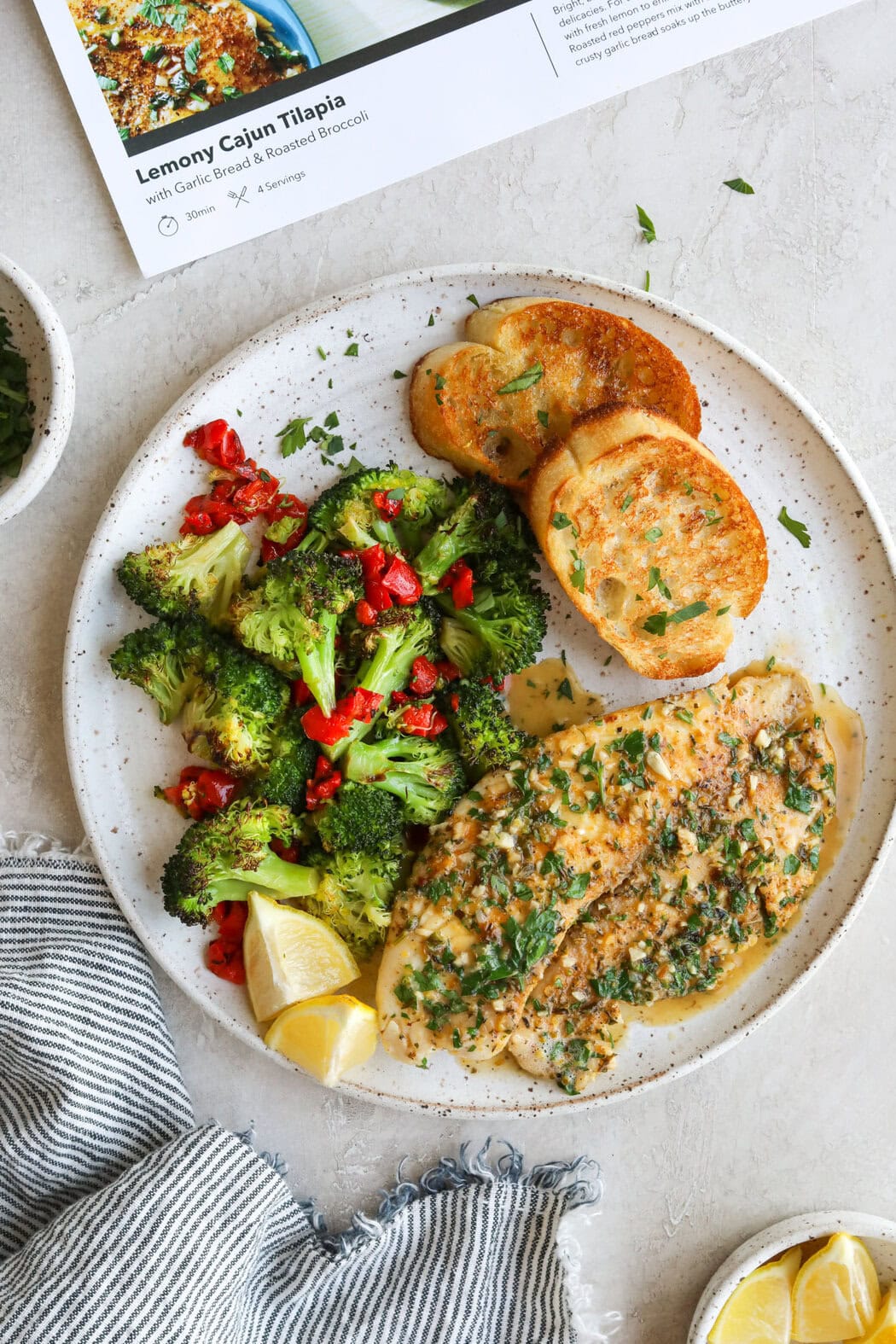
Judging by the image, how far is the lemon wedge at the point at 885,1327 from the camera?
10.2ft

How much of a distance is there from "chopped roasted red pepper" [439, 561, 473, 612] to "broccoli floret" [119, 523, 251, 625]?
628 millimetres

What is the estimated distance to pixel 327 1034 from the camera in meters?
2.91

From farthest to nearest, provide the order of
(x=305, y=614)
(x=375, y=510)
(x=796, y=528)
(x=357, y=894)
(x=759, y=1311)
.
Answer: (x=759, y=1311) < (x=796, y=528) < (x=357, y=894) < (x=375, y=510) < (x=305, y=614)

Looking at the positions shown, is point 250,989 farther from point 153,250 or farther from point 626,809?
point 153,250

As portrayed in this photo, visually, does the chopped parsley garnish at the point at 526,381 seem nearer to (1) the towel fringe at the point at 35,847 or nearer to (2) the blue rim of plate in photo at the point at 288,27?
(2) the blue rim of plate in photo at the point at 288,27

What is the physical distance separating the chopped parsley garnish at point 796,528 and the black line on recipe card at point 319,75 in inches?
73.2

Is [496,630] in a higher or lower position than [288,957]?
higher

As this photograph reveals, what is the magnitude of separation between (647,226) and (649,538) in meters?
1.10

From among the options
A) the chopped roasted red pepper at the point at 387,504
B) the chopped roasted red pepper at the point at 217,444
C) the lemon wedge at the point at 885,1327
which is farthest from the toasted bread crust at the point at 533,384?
the lemon wedge at the point at 885,1327

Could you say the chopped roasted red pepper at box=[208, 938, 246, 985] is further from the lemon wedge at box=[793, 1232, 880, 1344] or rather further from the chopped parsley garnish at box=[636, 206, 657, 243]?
the chopped parsley garnish at box=[636, 206, 657, 243]

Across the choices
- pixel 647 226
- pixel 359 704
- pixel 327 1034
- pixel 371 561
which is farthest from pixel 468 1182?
pixel 647 226

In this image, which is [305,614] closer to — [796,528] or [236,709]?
[236,709]

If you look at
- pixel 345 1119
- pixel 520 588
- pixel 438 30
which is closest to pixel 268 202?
pixel 438 30

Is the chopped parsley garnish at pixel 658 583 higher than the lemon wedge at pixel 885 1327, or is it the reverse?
the chopped parsley garnish at pixel 658 583
